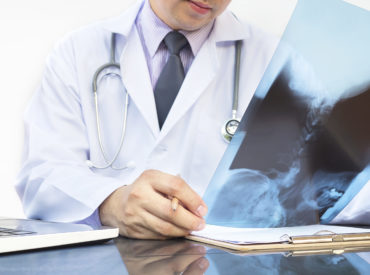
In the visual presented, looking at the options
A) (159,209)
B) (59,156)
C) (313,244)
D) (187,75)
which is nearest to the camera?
(313,244)

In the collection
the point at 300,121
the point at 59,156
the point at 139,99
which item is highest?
the point at 300,121

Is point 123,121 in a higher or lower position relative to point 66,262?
lower

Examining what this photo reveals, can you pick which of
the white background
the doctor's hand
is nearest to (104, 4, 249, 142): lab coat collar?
the white background

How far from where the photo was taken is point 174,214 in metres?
0.70

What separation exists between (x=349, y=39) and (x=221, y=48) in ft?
2.00

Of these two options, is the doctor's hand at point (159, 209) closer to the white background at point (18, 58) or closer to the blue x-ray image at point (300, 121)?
the blue x-ray image at point (300, 121)

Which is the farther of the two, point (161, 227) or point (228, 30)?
point (228, 30)

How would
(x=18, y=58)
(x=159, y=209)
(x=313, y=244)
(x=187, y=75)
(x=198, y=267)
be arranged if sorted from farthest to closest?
(x=18, y=58)
(x=187, y=75)
(x=159, y=209)
(x=313, y=244)
(x=198, y=267)

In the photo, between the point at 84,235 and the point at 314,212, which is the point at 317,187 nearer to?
the point at 314,212

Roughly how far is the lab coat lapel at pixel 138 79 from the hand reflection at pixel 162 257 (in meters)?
0.47

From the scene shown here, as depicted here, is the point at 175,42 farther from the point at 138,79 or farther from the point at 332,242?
the point at 332,242

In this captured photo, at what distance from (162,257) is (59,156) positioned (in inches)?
23.4

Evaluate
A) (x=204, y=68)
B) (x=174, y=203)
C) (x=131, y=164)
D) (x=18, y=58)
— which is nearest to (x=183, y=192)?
(x=174, y=203)

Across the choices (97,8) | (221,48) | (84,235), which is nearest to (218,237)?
(84,235)
